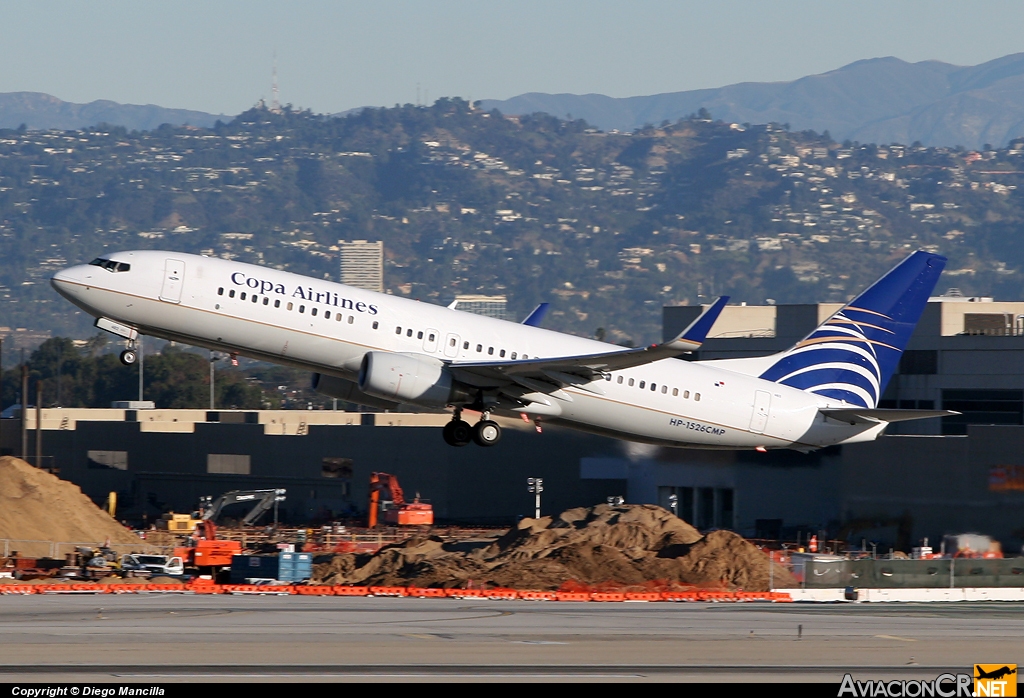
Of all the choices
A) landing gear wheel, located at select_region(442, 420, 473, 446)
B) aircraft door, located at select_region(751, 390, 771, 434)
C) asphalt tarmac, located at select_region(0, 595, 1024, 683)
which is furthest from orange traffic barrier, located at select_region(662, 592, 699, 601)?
landing gear wheel, located at select_region(442, 420, 473, 446)

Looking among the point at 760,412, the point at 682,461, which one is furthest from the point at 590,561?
the point at 760,412

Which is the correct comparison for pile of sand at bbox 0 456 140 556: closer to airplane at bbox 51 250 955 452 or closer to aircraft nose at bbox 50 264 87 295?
aircraft nose at bbox 50 264 87 295

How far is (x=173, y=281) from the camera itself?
3609 cm

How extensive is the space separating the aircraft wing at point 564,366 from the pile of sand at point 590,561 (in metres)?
12.2

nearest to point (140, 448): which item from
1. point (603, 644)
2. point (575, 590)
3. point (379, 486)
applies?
point (379, 486)

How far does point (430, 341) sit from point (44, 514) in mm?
35417

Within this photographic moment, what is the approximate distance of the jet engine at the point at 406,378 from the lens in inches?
1419

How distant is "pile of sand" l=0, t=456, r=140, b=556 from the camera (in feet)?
208

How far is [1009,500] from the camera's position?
48.7 m

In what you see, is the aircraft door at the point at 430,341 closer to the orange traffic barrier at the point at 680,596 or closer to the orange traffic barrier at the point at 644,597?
the orange traffic barrier at the point at 644,597

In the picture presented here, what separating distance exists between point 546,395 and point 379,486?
156 ft

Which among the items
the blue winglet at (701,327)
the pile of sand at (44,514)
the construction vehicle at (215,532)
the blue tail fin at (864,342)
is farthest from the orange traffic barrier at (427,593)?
the pile of sand at (44,514)

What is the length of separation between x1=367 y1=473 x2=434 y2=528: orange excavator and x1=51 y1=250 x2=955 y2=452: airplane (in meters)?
39.3

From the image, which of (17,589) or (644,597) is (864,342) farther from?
(17,589)
